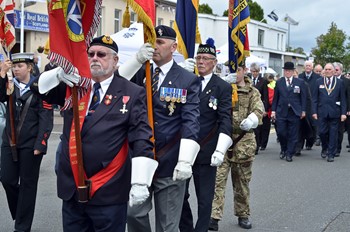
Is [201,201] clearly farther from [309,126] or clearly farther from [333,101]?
[309,126]

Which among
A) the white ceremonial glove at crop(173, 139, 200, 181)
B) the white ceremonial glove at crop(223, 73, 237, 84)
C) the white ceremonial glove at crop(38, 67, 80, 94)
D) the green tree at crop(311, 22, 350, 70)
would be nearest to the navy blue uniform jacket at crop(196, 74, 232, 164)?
the white ceremonial glove at crop(223, 73, 237, 84)

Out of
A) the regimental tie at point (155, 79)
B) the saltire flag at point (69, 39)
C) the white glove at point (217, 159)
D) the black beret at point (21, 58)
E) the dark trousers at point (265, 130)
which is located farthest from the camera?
the dark trousers at point (265, 130)

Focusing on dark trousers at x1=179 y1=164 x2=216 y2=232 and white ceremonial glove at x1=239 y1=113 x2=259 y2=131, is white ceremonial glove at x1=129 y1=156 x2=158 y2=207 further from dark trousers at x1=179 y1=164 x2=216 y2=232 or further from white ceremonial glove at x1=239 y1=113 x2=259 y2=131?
white ceremonial glove at x1=239 y1=113 x2=259 y2=131

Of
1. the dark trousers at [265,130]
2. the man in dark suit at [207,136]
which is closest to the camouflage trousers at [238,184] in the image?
the man in dark suit at [207,136]

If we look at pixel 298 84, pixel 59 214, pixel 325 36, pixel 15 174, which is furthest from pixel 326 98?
pixel 325 36

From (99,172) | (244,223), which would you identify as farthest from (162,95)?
(244,223)

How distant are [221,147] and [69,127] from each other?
203cm

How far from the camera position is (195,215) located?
25.0ft

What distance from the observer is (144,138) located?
416cm

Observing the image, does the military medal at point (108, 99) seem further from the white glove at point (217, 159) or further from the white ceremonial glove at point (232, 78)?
the white ceremonial glove at point (232, 78)

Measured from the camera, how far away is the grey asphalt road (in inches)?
284

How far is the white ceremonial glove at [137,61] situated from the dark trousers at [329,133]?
29.1 ft

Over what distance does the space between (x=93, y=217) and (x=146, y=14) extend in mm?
1798

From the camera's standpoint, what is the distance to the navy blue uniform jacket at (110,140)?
4133mm
